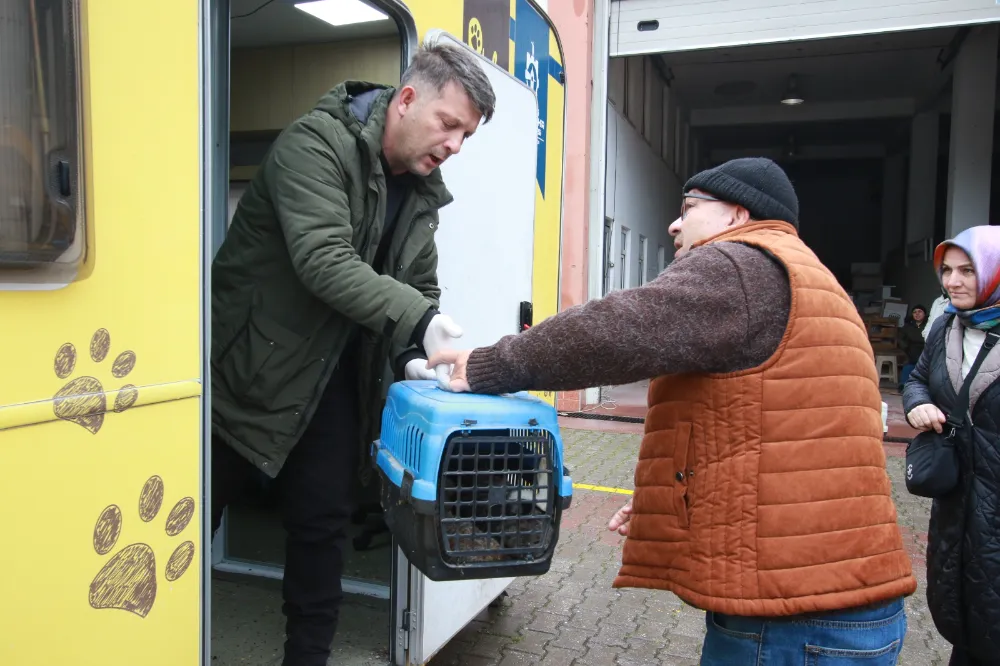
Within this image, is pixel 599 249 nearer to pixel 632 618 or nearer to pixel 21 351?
pixel 632 618

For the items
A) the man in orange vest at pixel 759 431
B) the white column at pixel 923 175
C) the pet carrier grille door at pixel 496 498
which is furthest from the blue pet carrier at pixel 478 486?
the white column at pixel 923 175

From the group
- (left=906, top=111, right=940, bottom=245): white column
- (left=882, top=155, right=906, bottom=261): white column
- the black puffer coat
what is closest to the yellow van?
the black puffer coat

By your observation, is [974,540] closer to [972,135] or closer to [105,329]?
[105,329]

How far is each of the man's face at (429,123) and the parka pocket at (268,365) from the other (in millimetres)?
606

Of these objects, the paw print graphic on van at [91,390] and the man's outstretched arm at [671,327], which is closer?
the paw print graphic on van at [91,390]

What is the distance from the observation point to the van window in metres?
1.33

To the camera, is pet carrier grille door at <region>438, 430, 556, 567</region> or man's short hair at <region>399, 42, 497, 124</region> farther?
man's short hair at <region>399, 42, 497, 124</region>

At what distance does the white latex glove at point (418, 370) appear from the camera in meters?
2.29

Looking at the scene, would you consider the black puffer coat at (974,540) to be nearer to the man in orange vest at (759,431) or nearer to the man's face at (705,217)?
the man in orange vest at (759,431)

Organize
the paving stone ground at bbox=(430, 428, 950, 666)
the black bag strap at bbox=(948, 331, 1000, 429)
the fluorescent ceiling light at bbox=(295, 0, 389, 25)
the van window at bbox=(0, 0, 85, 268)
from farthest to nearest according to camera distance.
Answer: the paving stone ground at bbox=(430, 428, 950, 666)
the fluorescent ceiling light at bbox=(295, 0, 389, 25)
the black bag strap at bbox=(948, 331, 1000, 429)
the van window at bbox=(0, 0, 85, 268)

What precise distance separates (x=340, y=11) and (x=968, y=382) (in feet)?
8.70

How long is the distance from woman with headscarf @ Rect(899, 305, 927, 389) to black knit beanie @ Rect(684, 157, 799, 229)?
11.3 metres

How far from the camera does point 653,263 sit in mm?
14914

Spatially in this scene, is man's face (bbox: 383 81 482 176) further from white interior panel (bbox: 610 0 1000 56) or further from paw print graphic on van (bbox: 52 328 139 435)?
white interior panel (bbox: 610 0 1000 56)
